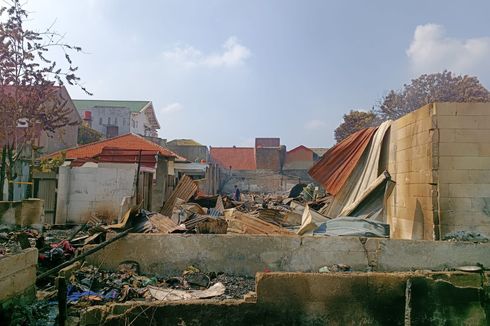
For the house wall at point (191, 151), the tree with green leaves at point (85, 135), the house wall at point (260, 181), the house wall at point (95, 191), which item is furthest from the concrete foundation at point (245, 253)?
the house wall at point (191, 151)

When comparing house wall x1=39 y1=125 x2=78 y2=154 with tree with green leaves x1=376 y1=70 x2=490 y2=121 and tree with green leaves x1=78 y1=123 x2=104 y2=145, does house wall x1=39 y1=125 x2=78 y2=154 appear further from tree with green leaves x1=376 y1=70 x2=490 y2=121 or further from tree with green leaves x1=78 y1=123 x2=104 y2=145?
tree with green leaves x1=376 y1=70 x2=490 y2=121

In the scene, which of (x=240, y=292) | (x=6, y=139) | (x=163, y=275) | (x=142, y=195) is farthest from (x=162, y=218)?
(x=6, y=139)

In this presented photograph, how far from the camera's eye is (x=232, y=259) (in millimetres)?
5832

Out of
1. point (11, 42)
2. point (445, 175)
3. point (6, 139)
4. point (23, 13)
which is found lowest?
point (445, 175)

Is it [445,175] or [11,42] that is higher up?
[11,42]

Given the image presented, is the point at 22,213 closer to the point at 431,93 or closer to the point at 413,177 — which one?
the point at 413,177

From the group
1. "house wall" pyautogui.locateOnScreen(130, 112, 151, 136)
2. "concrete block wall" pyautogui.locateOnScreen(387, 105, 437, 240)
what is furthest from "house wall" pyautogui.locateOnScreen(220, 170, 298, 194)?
"concrete block wall" pyautogui.locateOnScreen(387, 105, 437, 240)

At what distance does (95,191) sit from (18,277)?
6138 mm

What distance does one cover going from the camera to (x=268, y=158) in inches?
1527

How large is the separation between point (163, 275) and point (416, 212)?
4282 millimetres

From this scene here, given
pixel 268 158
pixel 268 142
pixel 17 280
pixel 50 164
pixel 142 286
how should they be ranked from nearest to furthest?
pixel 17 280, pixel 142 286, pixel 50 164, pixel 268 158, pixel 268 142

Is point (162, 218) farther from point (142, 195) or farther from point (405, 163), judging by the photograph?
point (405, 163)

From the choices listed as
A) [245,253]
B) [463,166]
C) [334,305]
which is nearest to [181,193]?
[245,253]

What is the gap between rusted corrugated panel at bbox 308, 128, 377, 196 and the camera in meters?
7.80
